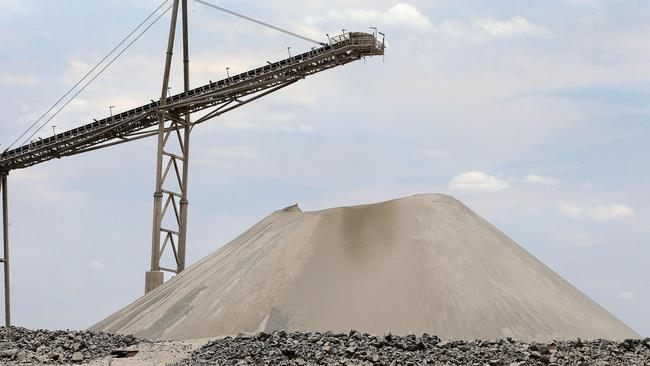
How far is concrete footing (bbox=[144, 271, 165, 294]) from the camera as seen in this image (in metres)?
30.1

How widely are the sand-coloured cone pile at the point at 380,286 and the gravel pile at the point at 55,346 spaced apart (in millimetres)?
1822

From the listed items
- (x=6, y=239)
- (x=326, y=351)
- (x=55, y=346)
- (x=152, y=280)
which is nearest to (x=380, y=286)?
(x=326, y=351)

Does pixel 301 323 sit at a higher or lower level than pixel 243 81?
lower

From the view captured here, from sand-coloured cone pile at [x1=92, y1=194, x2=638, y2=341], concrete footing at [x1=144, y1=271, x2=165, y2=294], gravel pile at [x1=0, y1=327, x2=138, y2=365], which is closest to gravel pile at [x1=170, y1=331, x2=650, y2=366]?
sand-coloured cone pile at [x1=92, y1=194, x2=638, y2=341]

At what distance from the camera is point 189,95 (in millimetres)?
30844

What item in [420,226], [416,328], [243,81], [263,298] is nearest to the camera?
[416,328]

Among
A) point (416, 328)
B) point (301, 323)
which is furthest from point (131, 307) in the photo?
point (416, 328)

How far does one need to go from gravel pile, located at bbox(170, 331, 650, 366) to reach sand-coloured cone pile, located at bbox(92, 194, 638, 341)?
233cm

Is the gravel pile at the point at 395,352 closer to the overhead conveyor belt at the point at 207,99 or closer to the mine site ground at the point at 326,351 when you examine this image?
the mine site ground at the point at 326,351

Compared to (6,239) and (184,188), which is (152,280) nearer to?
(184,188)

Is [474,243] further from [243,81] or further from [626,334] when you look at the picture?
[243,81]

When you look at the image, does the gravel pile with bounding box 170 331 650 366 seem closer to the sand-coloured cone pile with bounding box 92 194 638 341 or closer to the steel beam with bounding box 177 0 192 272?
the sand-coloured cone pile with bounding box 92 194 638 341

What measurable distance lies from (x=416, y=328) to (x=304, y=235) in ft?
17.4

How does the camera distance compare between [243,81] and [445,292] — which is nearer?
[445,292]
